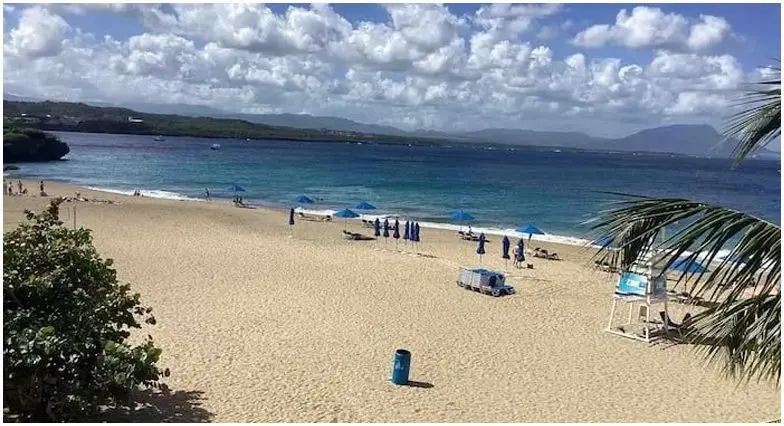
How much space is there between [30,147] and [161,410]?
7689 cm

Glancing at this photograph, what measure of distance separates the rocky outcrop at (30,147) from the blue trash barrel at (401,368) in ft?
238

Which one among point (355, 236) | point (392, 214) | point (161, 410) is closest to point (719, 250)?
point (161, 410)

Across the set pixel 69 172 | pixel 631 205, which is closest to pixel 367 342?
pixel 631 205

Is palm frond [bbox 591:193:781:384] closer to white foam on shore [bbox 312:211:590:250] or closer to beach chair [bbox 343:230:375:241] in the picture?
beach chair [bbox 343:230:375:241]

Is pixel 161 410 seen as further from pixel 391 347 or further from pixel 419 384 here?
pixel 391 347

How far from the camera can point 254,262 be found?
62.5ft

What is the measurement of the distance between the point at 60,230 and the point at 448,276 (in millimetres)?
12027

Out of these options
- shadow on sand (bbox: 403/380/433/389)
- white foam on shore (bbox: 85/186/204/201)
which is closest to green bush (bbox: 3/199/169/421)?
shadow on sand (bbox: 403/380/433/389)

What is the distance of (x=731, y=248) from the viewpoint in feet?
14.0

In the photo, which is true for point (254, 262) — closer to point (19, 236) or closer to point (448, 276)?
point (448, 276)

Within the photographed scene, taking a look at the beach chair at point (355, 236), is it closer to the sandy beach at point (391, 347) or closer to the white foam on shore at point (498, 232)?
the white foam on shore at point (498, 232)

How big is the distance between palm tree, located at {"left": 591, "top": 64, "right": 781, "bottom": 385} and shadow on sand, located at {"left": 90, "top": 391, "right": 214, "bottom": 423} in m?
5.58

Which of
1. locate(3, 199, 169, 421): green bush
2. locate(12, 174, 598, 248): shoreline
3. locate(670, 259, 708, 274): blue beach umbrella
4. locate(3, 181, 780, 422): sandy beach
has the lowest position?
locate(12, 174, 598, 248): shoreline

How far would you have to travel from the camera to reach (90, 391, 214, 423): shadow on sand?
753 cm
